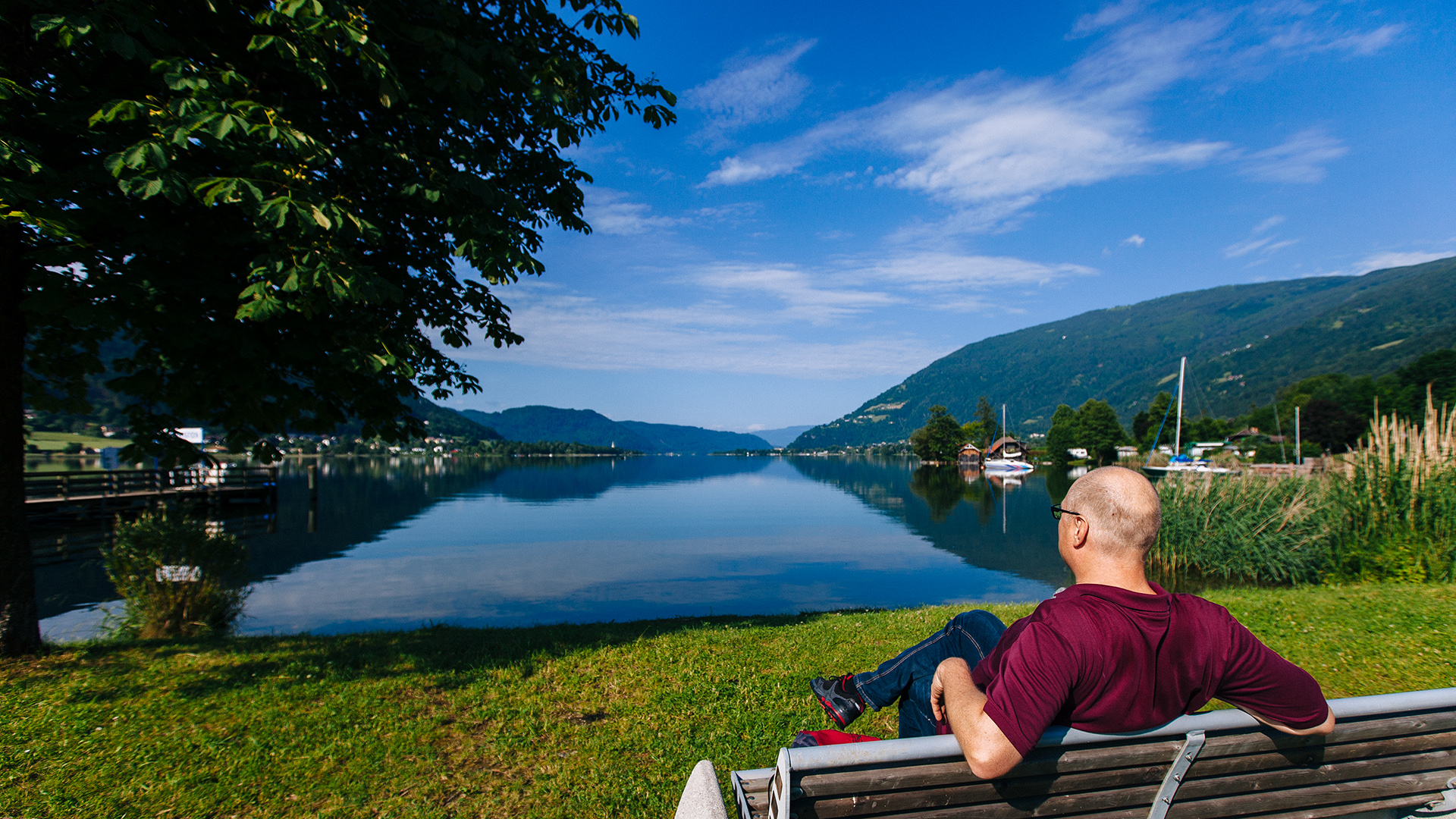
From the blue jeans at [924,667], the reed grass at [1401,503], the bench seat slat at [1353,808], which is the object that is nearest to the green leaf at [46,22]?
the blue jeans at [924,667]

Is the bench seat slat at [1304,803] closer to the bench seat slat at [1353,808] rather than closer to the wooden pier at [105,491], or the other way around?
the bench seat slat at [1353,808]

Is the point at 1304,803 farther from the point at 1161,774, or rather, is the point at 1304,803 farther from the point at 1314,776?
the point at 1161,774

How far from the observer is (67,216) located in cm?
454

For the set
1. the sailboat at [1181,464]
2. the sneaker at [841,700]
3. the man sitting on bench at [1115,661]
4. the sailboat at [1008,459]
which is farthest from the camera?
the sailboat at [1008,459]

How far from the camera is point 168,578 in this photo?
29.4 feet

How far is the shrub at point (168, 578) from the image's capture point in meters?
8.95

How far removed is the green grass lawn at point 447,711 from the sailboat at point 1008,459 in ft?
289

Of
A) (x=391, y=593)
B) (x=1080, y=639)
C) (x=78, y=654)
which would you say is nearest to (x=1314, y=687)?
(x=1080, y=639)

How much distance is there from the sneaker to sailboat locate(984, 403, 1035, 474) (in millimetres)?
92045

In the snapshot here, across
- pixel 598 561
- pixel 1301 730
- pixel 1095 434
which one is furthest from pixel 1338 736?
pixel 1095 434

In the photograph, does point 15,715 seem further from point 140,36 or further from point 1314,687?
point 1314,687

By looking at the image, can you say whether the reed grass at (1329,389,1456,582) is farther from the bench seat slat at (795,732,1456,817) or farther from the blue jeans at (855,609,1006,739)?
the blue jeans at (855,609,1006,739)

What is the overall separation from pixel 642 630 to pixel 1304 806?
6389 millimetres

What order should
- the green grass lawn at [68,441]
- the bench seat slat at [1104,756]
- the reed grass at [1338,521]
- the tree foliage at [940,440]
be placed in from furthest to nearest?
the tree foliage at [940,440]
the green grass lawn at [68,441]
the reed grass at [1338,521]
the bench seat slat at [1104,756]
